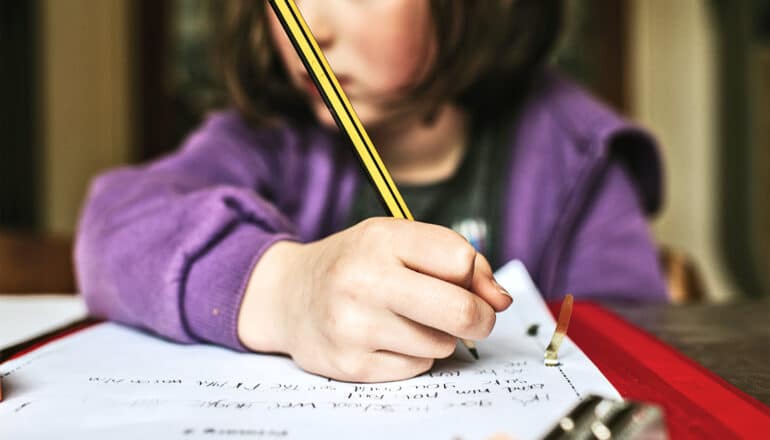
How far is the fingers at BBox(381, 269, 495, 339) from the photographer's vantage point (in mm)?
224

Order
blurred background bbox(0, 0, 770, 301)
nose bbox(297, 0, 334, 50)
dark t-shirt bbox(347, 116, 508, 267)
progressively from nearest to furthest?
nose bbox(297, 0, 334, 50)
dark t-shirt bbox(347, 116, 508, 267)
blurred background bbox(0, 0, 770, 301)

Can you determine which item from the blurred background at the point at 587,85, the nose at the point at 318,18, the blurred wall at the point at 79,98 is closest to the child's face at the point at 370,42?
the nose at the point at 318,18

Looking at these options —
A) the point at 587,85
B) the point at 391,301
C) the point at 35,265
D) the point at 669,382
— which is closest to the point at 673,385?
the point at 669,382

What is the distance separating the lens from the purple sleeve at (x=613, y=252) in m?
0.51

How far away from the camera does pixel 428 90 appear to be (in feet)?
1.71

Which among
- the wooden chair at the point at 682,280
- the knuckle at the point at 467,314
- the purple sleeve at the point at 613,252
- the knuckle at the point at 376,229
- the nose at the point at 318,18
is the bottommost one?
the wooden chair at the point at 682,280

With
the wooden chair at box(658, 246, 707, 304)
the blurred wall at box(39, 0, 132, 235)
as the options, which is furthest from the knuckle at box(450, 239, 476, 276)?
the blurred wall at box(39, 0, 132, 235)

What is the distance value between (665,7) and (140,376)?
61.4 inches

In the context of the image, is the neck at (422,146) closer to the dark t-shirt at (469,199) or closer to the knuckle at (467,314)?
the dark t-shirt at (469,199)

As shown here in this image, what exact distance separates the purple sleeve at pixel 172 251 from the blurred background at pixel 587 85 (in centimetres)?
83

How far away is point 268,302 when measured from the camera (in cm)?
29

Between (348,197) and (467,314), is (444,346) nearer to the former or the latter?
(467,314)

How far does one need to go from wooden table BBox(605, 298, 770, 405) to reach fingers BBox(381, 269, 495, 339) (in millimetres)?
97

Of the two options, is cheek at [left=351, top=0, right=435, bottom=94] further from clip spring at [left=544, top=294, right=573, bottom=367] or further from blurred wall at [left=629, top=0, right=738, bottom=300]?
blurred wall at [left=629, top=0, right=738, bottom=300]
